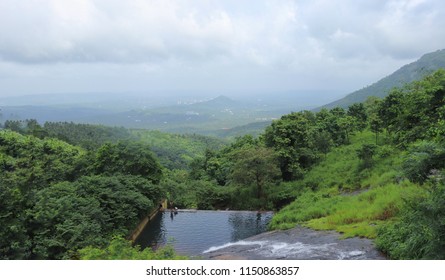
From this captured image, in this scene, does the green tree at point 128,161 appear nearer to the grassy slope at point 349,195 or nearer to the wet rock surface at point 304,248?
the grassy slope at point 349,195

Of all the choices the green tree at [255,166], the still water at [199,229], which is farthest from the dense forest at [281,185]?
the still water at [199,229]

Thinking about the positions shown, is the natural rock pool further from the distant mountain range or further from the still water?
the distant mountain range

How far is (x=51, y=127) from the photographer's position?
8462 centimetres

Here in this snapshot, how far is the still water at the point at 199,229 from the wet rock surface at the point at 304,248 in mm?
1890

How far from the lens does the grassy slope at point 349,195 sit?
1539 cm

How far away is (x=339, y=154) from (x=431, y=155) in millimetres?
22382

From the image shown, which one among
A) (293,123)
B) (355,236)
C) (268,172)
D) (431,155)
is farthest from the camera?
(293,123)

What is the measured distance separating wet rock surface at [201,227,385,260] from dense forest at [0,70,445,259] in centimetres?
57

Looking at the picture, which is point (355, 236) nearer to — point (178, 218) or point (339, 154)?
point (178, 218)

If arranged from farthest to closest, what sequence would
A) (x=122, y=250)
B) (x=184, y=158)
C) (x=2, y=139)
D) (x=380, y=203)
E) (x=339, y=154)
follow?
1. (x=184, y=158)
2. (x=2, y=139)
3. (x=339, y=154)
4. (x=380, y=203)
5. (x=122, y=250)

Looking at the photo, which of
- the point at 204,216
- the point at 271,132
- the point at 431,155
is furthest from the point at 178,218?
the point at 431,155

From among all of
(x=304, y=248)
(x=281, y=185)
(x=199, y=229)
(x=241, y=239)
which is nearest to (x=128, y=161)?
(x=199, y=229)

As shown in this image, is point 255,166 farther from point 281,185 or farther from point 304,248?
point 304,248

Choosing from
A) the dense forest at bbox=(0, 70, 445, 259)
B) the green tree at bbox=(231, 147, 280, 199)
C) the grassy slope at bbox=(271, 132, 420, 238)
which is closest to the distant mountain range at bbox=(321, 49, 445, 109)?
the dense forest at bbox=(0, 70, 445, 259)
